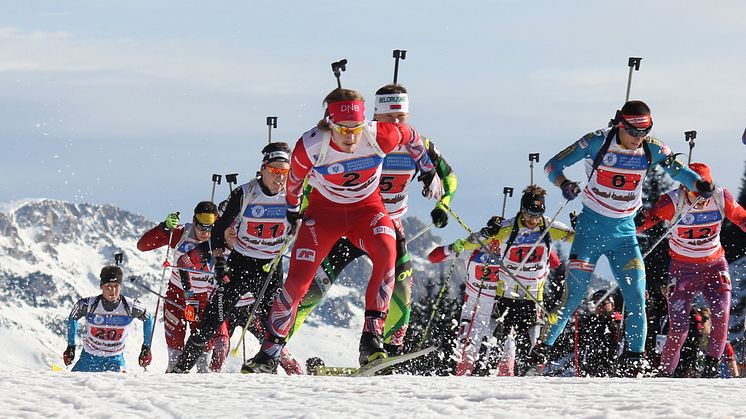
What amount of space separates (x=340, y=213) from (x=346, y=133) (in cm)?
62

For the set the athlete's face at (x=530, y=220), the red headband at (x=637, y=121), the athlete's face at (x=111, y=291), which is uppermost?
the red headband at (x=637, y=121)

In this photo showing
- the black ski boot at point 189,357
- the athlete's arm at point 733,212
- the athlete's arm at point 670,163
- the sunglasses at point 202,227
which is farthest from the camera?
the sunglasses at point 202,227

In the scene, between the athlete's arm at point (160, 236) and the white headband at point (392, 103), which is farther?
the athlete's arm at point (160, 236)

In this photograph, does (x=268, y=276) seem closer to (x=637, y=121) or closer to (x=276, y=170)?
(x=276, y=170)

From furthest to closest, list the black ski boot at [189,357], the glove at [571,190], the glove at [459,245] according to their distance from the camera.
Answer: the glove at [459,245]
the black ski boot at [189,357]
the glove at [571,190]

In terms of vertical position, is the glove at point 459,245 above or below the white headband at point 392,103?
below

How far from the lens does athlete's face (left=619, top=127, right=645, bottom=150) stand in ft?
33.0

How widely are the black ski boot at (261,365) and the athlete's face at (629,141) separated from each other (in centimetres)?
352

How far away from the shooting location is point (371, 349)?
8.64 metres

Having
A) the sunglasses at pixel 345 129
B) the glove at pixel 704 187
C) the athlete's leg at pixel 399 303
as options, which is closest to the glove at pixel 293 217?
the sunglasses at pixel 345 129

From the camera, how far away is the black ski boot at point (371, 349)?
8617 millimetres

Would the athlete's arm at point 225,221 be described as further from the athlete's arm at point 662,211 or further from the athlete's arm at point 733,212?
the athlete's arm at point 733,212

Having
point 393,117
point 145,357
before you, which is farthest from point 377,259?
point 145,357

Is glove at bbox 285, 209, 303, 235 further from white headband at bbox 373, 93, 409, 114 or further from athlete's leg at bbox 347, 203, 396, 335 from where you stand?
white headband at bbox 373, 93, 409, 114
